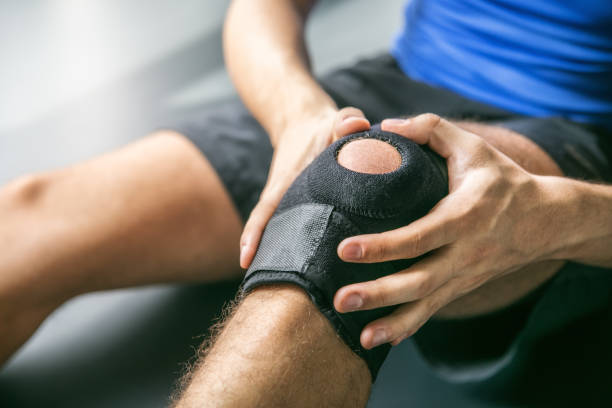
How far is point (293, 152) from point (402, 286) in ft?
0.93

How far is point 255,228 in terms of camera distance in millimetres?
675

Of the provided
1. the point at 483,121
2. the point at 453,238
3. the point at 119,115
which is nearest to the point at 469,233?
the point at 453,238

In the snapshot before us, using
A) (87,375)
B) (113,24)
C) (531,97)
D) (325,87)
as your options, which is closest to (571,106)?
(531,97)

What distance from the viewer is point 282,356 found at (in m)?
0.55

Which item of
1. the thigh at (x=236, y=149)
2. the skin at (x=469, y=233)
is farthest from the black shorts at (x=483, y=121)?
the skin at (x=469, y=233)

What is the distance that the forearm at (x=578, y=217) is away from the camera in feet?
2.28

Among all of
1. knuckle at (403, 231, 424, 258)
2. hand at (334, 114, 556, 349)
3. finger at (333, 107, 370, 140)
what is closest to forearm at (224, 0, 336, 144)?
finger at (333, 107, 370, 140)

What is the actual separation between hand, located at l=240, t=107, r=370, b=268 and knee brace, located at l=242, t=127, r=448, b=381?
2 cm

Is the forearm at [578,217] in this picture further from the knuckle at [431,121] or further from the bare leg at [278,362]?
the bare leg at [278,362]

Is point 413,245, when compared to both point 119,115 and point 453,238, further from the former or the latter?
point 119,115

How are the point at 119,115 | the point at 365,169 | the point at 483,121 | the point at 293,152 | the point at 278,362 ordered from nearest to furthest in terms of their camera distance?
the point at 278,362, the point at 365,169, the point at 293,152, the point at 483,121, the point at 119,115

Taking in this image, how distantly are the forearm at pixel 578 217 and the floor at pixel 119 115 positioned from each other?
0.35 meters

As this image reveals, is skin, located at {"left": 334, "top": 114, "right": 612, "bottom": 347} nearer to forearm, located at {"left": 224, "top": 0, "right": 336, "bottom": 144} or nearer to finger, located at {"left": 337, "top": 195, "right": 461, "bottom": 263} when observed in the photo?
finger, located at {"left": 337, "top": 195, "right": 461, "bottom": 263}

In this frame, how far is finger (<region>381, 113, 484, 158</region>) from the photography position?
0.69m
